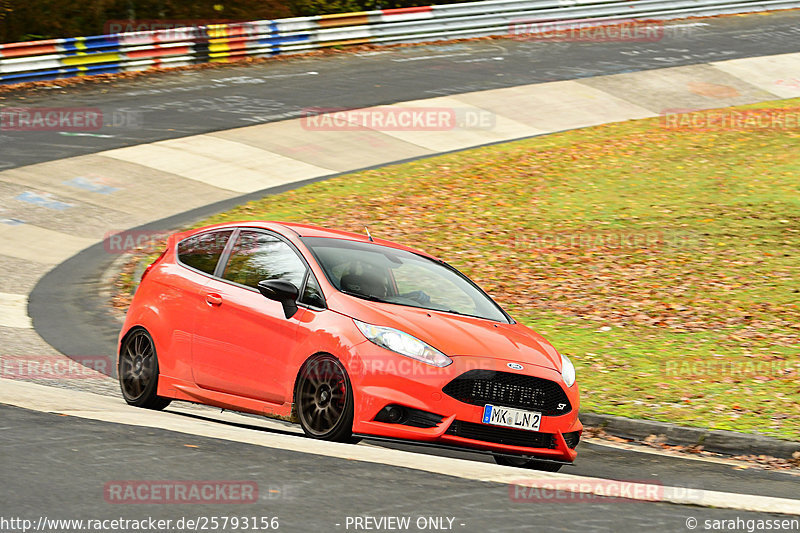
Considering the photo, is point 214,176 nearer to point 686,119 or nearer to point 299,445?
point 686,119

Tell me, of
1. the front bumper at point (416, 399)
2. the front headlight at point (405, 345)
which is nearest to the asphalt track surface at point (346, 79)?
the front headlight at point (405, 345)

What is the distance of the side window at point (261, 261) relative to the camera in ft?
26.4

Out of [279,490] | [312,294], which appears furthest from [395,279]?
[279,490]

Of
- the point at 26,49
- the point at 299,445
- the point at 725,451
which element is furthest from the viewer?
the point at 26,49

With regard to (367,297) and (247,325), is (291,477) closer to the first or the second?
(367,297)

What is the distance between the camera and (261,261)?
8.25 metres

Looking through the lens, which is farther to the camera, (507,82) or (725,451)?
(507,82)

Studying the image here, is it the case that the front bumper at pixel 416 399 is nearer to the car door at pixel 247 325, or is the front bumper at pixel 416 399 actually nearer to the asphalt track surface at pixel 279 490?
the car door at pixel 247 325

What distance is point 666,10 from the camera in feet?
113

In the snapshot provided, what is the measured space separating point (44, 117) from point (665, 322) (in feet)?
49.5

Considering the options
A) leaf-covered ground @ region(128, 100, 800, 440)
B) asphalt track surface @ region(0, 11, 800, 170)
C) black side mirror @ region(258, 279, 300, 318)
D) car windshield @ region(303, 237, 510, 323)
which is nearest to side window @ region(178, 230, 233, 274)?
car windshield @ region(303, 237, 510, 323)

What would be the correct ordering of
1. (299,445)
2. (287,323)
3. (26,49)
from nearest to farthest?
(299,445)
(287,323)
(26,49)

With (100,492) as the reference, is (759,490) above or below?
below

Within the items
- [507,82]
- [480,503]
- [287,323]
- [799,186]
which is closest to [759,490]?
[480,503]
